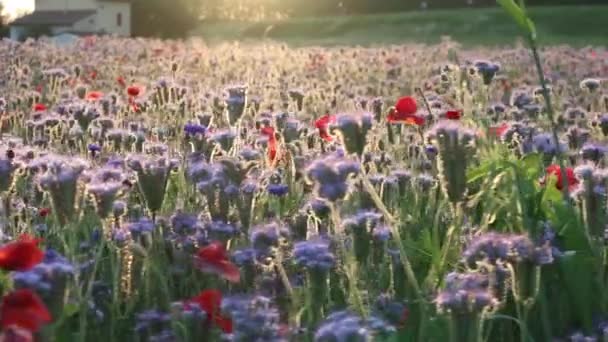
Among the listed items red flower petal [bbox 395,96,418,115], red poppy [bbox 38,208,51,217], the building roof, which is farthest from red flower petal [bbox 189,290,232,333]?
the building roof

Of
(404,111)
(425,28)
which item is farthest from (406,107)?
(425,28)

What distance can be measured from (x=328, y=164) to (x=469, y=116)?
168 cm

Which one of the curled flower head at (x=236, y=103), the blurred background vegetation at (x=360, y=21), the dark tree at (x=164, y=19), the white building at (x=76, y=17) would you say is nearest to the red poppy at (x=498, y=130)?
the curled flower head at (x=236, y=103)

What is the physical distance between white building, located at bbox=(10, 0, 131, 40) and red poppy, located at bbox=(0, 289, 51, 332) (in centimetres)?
5133

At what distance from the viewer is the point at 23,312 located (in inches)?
60.2

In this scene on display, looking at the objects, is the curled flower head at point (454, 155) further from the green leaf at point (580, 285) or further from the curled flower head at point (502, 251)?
the green leaf at point (580, 285)

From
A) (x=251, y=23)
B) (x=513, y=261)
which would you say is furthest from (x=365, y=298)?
(x=251, y=23)

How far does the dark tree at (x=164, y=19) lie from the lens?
35969 millimetres

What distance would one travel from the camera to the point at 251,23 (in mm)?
42219

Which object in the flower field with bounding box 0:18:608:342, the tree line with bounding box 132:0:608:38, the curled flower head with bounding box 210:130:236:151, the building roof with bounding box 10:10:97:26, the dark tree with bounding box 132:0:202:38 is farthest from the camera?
the building roof with bounding box 10:10:97:26

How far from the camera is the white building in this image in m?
55.2

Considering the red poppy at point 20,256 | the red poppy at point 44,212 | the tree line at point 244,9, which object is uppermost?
the tree line at point 244,9

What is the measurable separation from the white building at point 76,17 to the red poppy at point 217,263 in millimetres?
50740

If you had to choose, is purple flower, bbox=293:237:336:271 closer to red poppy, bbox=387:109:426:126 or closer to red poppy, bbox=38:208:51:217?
red poppy, bbox=38:208:51:217
